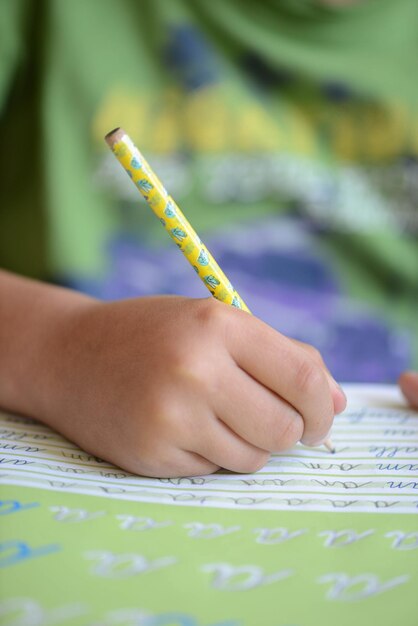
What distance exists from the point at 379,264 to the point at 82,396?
29 centimetres

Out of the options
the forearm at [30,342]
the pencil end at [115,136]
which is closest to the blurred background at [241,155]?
the forearm at [30,342]

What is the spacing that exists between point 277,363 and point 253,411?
0.02 meters

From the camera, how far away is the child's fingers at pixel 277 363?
264mm

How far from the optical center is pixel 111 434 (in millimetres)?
272

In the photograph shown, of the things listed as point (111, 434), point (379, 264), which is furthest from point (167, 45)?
point (111, 434)

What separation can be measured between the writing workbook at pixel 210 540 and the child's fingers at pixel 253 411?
0.02 meters

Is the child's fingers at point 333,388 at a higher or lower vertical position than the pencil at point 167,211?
lower

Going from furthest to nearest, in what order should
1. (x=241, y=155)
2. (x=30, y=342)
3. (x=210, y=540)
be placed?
(x=241, y=155) → (x=30, y=342) → (x=210, y=540)

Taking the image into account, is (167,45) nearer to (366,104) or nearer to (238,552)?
(366,104)

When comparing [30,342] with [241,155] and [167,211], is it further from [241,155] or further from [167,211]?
[241,155]

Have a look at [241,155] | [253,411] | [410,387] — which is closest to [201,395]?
[253,411]

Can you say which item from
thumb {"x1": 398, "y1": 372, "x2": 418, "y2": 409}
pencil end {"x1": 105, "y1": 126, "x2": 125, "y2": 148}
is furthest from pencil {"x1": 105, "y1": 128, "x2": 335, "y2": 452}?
thumb {"x1": 398, "y1": 372, "x2": 418, "y2": 409}

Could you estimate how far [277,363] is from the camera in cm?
26

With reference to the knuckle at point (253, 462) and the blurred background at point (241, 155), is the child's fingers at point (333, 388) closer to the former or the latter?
the knuckle at point (253, 462)
